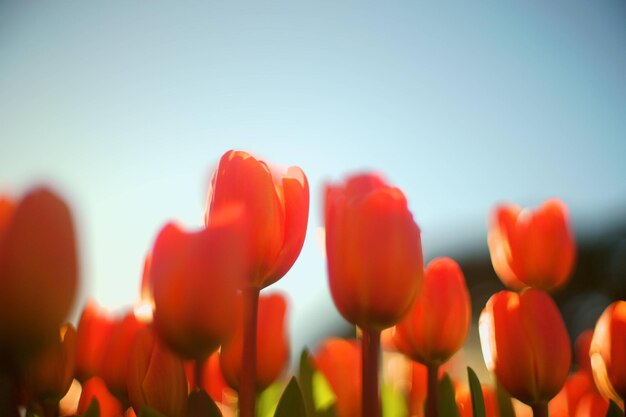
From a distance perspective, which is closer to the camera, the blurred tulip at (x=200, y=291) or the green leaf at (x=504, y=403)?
the blurred tulip at (x=200, y=291)

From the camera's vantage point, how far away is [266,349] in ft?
1.75

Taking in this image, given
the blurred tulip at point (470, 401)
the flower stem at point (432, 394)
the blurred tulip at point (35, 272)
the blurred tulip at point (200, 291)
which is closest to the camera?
the blurred tulip at point (35, 272)

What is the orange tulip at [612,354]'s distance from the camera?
1.65ft

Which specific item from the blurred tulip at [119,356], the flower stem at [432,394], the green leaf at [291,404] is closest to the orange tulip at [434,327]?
the flower stem at [432,394]

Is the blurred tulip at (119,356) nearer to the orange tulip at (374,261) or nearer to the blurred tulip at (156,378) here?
the blurred tulip at (156,378)

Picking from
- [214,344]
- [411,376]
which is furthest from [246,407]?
[411,376]

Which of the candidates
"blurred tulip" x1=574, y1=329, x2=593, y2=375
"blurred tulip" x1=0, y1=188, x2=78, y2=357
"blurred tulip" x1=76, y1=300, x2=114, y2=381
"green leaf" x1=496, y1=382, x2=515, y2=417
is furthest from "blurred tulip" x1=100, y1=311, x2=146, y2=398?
"blurred tulip" x1=574, y1=329, x2=593, y2=375

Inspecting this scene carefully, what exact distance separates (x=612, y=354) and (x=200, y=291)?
1.14 ft

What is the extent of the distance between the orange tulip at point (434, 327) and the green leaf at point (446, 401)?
0.02 metres

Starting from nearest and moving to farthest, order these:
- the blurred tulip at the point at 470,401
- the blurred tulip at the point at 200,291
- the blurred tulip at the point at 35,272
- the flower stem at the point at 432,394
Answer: the blurred tulip at the point at 35,272
the blurred tulip at the point at 200,291
the flower stem at the point at 432,394
the blurred tulip at the point at 470,401

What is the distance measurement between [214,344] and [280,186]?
5.9 inches

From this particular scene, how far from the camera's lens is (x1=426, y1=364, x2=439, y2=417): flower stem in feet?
1.56

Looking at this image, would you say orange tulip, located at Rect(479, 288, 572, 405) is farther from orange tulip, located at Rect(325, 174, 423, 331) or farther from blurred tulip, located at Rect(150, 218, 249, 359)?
blurred tulip, located at Rect(150, 218, 249, 359)

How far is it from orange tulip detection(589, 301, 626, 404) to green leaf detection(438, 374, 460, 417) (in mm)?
129
